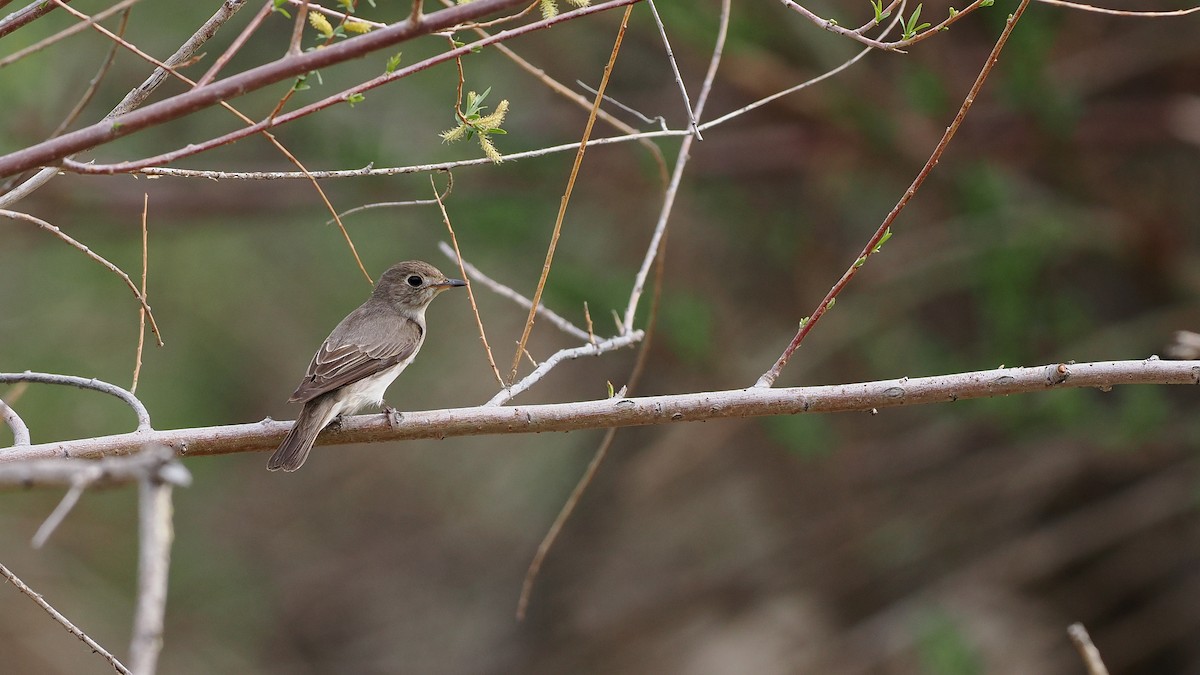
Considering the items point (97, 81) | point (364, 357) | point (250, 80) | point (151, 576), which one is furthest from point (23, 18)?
point (364, 357)

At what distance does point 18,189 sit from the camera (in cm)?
293

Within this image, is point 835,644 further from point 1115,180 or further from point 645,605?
point 1115,180

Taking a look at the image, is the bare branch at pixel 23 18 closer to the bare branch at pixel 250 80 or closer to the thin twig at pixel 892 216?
the bare branch at pixel 250 80

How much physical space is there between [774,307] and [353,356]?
2929mm

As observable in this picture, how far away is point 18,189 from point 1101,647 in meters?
5.54

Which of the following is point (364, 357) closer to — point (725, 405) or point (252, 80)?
point (725, 405)

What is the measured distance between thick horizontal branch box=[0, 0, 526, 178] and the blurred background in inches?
130

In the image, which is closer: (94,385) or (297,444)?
(94,385)

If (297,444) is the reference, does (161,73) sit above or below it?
above

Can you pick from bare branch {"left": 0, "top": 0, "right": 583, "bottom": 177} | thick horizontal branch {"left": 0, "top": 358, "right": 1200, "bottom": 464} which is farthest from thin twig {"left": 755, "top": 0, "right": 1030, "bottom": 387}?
bare branch {"left": 0, "top": 0, "right": 583, "bottom": 177}

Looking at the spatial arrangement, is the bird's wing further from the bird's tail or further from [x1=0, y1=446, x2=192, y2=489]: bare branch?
[x1=0, y1=446, x2=192, y2=489]: bare branch

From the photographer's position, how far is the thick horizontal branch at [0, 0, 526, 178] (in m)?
2.17

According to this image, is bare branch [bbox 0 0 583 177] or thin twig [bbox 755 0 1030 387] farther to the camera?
thin twig [bbox 755 0 1030 387]

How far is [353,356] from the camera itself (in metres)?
4.67
